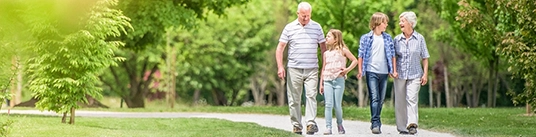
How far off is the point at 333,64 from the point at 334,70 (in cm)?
11

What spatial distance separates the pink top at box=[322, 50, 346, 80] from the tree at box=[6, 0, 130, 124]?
5.69 meters

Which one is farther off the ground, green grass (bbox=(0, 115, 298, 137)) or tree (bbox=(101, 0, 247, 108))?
tree (bbox=(101, 0, 247, 108))

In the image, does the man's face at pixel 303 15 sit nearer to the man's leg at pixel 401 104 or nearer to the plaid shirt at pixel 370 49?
the plaid shirt at pixel 370 49

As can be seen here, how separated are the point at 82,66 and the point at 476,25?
27.1ft

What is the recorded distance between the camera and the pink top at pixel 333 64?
1497 centimetres

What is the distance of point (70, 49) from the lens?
19703 millimetres

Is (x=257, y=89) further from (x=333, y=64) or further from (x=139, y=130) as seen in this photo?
(x=333, y=64)

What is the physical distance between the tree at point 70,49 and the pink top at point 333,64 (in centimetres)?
569

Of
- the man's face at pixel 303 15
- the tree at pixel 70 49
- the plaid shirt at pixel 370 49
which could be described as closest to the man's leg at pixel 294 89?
the man's face at pixel 303 15

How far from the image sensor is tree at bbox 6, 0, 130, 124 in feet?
63.4

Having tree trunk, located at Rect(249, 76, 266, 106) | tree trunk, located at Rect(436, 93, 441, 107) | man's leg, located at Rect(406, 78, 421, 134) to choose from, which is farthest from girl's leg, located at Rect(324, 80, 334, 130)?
tree trunk, located at Rect(249, 76, 266, 106)

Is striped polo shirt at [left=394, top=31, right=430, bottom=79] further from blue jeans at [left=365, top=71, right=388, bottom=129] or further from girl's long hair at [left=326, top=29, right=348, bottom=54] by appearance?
girl's long hair at [left=326, top=29, right=348, bottom=54]

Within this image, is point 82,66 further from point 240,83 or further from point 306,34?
point 240,83

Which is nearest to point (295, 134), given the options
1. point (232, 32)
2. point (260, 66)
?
point (232, 32)
